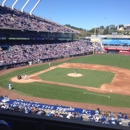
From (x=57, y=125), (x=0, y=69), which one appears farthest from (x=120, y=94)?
(x=0, y=69)

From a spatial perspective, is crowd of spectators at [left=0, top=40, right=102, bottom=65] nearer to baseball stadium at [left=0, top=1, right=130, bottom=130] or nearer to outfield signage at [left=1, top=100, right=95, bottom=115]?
baseball stadium at [left=0, top=1, right=130, bottom=130]

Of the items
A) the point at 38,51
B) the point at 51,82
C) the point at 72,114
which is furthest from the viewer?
the point at 38,51

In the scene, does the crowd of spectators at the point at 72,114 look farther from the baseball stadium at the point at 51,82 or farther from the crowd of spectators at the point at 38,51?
the crowd of spectators at the point at 38,51

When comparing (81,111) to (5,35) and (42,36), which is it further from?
(42,36)

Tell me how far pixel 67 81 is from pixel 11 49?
76.3 ft

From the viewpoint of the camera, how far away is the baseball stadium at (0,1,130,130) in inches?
688

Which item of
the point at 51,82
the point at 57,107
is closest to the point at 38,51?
the point at 51,82

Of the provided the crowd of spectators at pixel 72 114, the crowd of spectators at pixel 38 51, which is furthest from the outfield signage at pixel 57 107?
the crowd of spectators at pixel 38 51

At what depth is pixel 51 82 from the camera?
29.7 metres

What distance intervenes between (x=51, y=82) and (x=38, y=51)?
25.9 m

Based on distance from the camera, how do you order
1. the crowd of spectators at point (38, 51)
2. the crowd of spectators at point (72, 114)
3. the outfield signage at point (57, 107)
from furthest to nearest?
the crowd of spectators at point (38, 51) < the outfield signage at point (57, 107) < the crowd of spectators at point (72, 114)

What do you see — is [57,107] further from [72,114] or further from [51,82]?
[51,82]

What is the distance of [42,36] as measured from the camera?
62.8 m

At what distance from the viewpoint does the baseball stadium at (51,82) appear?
17.5 m
